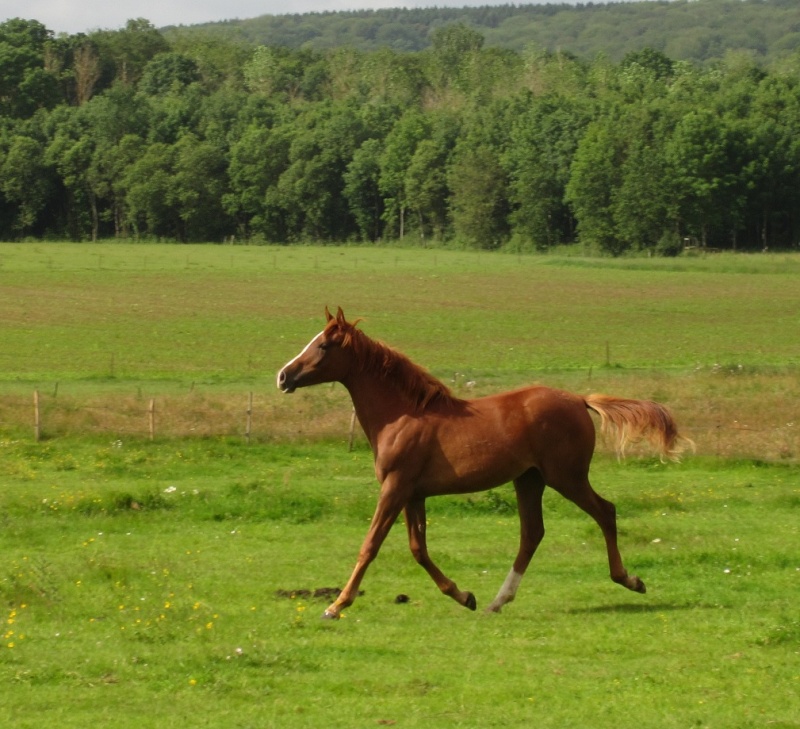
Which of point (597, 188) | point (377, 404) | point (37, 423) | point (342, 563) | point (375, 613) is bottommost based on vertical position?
point (597, 188)

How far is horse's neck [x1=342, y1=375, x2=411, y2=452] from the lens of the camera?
39.9 ft

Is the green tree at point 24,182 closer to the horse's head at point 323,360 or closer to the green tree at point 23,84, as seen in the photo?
the green tree at point 23,84

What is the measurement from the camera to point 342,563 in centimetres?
1433

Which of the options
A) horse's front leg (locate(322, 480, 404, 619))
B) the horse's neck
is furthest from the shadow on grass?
the horse's neck

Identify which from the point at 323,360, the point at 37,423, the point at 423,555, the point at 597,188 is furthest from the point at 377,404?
the point at 597,188

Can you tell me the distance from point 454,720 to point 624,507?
10.2 m

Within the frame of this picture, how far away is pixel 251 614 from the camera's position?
11.4m

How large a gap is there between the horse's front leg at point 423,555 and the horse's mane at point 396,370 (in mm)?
942

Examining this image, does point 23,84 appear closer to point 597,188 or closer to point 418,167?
point 418,167

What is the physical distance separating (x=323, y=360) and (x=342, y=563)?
2969 millimetres

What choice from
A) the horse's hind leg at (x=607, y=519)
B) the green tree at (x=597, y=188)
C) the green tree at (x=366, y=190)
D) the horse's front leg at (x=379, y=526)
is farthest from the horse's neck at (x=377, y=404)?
the green tree at (x=366, y=190)

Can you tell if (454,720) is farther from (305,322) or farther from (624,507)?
(305,322)

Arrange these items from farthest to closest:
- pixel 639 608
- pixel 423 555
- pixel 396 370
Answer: pixel 396 370 → pixel 423 555 → pixel 639 608

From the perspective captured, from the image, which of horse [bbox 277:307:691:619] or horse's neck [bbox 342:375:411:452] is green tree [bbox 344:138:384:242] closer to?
horse [bbox 277:307:691:619]
